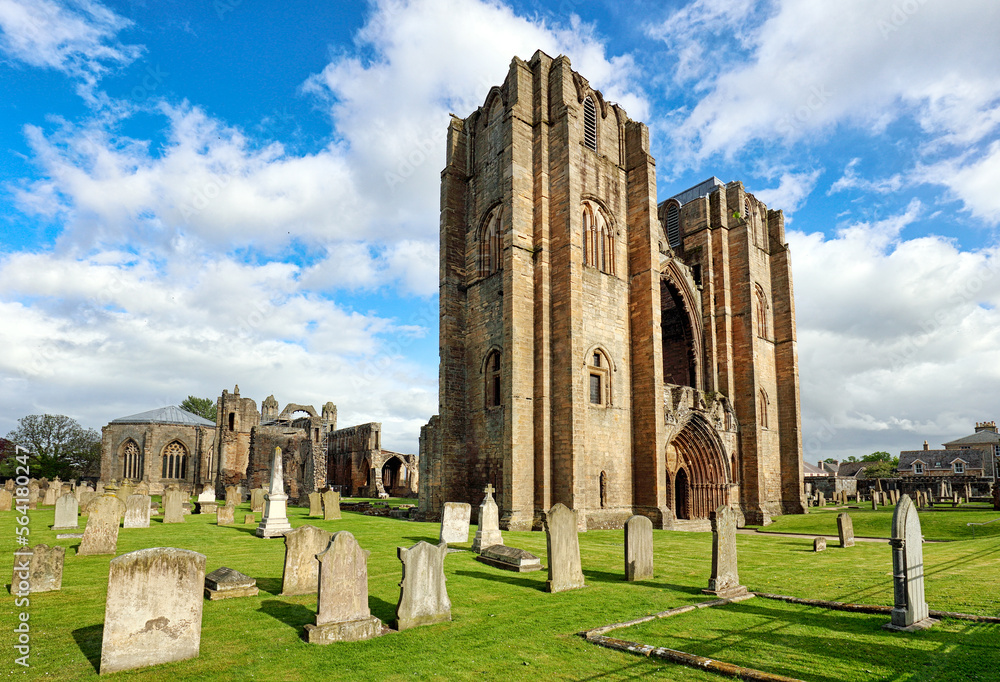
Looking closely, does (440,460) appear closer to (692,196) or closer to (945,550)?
(945,550)

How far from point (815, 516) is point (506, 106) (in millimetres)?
23208

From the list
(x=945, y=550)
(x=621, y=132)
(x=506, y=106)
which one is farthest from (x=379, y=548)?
(x=621, y=132)

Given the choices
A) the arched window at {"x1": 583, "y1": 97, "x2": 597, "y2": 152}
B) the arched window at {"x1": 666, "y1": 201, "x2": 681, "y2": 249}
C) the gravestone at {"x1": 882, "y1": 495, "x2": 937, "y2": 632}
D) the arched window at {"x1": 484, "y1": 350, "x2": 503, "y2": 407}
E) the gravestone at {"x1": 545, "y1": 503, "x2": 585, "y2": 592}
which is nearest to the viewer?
the gravestone at {"x1": 882, "y1": 495, "x2": 937, "y2": 632}

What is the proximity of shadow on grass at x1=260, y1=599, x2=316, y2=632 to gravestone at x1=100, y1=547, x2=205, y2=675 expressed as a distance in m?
1.32

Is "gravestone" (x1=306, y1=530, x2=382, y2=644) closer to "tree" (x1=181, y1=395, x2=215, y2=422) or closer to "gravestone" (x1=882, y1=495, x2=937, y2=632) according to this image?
"gravestone" (x1=882, y1=495, x2=937, y2=632)

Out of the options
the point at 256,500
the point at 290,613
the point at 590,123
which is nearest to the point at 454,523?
the point at 290,613

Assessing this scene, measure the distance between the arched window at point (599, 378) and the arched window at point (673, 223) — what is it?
12524 millimetres

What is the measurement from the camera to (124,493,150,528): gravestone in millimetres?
18062

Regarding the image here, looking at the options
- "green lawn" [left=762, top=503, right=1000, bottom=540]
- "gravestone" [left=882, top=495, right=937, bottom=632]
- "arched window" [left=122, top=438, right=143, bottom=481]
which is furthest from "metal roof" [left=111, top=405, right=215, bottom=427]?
"gravestone" [left=882, top=495, right=937, bottom=632]

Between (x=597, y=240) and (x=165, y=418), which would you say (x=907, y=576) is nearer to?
(x=597, y=240)

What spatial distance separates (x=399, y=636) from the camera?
22.8 feet

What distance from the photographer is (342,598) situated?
272 inches

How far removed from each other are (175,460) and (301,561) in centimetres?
5144

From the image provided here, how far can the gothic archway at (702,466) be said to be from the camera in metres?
25.1
